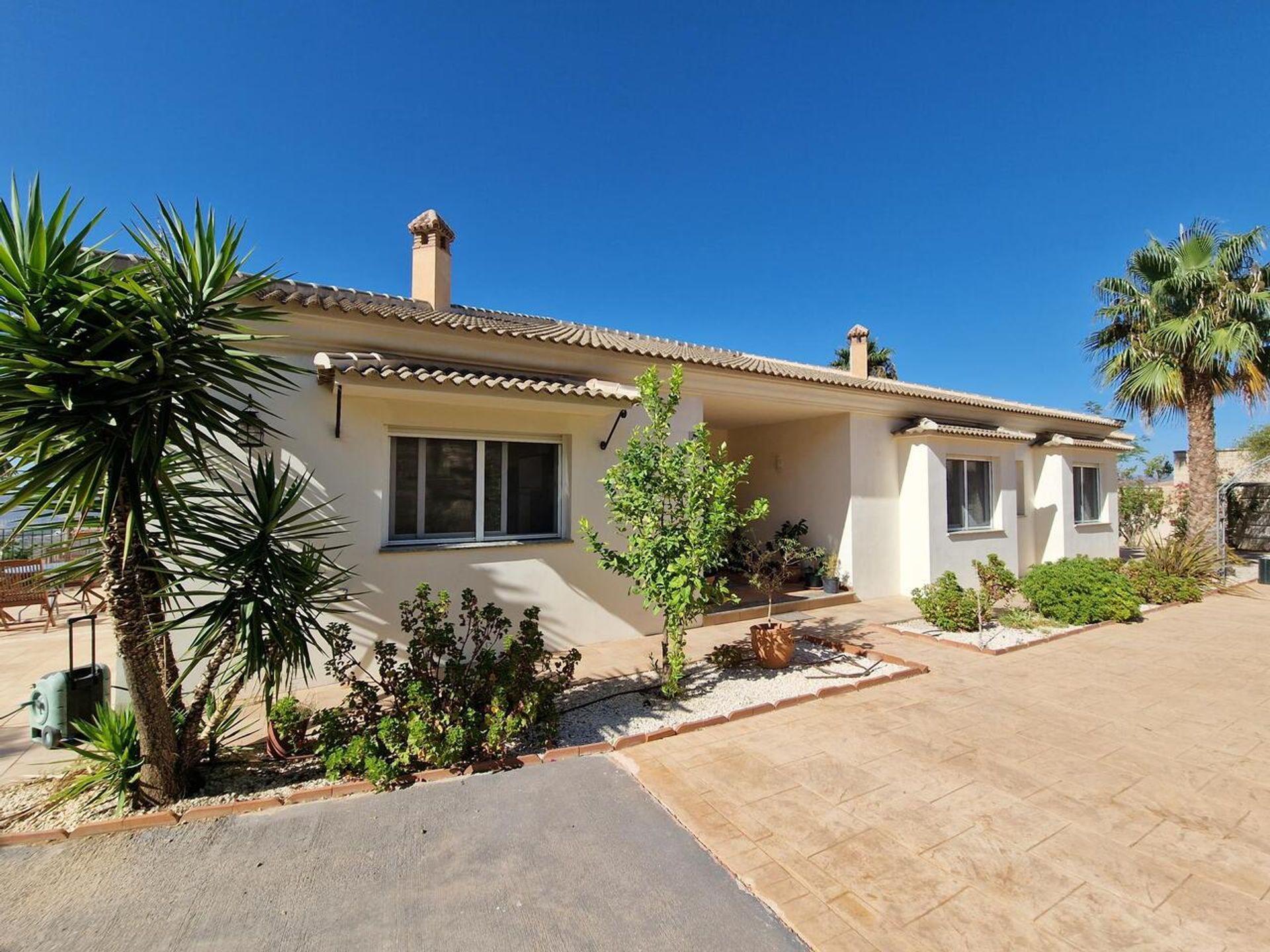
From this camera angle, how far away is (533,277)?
19.4 m

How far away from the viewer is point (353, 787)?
4656 millimetres

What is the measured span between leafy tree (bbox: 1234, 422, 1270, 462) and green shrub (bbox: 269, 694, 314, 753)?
4708cm

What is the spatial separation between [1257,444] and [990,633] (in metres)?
39.2

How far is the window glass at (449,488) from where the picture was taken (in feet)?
27.3

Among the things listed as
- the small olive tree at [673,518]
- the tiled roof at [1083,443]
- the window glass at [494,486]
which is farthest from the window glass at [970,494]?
the window glass at [494,486]

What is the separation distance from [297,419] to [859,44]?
14.6 metres

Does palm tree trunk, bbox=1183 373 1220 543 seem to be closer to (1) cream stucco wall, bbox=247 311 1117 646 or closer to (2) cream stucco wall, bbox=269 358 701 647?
(1) cream stucco wall, bbox=247 311 1117 646

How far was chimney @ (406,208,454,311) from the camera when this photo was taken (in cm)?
991

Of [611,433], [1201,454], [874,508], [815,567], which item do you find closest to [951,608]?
[815,567]

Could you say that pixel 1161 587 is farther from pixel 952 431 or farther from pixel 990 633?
pixel 990 633

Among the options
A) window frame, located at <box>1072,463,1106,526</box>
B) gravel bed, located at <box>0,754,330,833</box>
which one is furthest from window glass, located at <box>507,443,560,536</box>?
window frame, located at <box>1072,463,1106,526</box>

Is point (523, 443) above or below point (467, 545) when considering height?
above

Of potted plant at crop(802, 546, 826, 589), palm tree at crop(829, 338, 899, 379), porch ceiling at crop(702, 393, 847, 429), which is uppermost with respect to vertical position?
palm tree at crop(829, 338, 899, 379)

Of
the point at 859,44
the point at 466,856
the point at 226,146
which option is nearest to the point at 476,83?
the point at 226,146
